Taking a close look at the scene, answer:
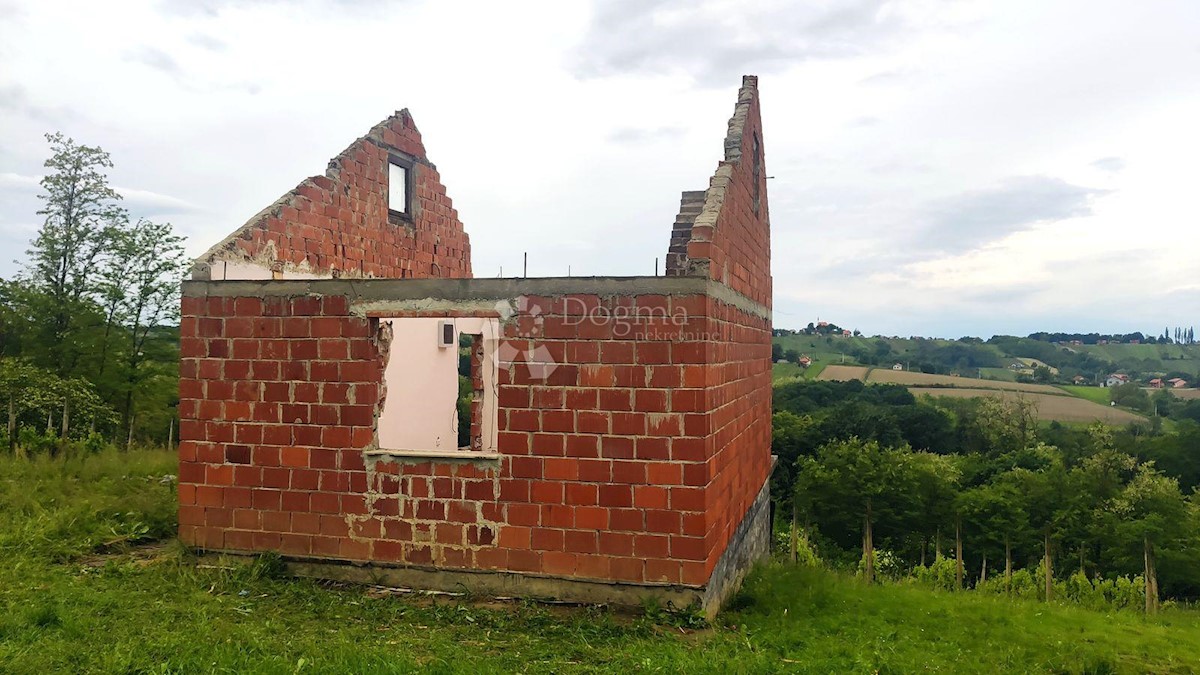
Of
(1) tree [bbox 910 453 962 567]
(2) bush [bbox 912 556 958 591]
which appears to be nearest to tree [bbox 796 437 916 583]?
(1) tree [bbox 910 453 962 567]

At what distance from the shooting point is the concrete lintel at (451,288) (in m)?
5.95

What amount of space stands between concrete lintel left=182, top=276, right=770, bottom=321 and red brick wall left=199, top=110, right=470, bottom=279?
69 centimetres

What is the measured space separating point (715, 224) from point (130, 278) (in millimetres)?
19808

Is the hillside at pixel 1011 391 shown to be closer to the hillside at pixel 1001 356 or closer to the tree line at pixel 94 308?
the hillside at pixel 1001 356

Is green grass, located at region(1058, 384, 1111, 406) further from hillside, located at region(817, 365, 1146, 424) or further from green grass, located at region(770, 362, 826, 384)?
green grass, located at region(770, 362, 826, 384)

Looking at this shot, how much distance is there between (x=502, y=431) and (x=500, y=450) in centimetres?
15

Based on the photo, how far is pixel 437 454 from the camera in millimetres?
6285

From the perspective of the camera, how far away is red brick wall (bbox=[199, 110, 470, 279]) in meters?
8.18

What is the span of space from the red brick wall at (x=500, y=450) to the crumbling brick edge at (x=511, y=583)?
0.08 m

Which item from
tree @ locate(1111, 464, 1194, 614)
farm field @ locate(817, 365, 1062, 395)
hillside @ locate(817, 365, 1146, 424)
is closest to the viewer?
tree @ locate(1111, 464, 1194, 614)

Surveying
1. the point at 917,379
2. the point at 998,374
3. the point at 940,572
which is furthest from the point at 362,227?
the point at 998,374

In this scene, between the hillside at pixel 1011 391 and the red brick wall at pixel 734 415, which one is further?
the hillside at pixel 1011 391

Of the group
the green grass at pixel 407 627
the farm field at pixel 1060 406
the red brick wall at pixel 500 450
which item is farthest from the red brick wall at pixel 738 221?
the farm field at pixel 1060 406

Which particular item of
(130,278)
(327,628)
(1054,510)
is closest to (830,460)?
(1054,510)
